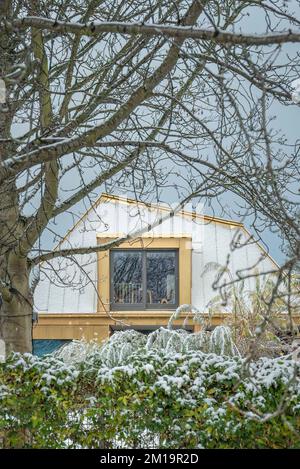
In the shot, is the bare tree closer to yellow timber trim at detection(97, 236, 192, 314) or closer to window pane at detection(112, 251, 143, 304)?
yellow timber trim at detection(97, 236, 192, 314)

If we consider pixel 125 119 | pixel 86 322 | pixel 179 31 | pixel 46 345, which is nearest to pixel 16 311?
pixel 125 119

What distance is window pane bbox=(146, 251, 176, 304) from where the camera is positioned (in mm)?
11406

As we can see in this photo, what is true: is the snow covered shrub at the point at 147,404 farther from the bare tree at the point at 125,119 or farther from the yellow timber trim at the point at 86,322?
the yellow timber trim at the point at 86,322

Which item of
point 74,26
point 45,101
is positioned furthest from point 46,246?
point 74,26

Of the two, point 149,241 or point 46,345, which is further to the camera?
point 149,241

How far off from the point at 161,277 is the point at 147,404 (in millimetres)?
7497

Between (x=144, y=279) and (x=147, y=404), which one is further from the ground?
(x=144, y=279)

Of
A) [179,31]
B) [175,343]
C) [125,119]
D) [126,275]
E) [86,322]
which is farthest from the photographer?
[126,275]

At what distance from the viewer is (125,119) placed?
19.9ft

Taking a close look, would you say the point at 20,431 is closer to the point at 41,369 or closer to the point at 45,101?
the point at 41,369

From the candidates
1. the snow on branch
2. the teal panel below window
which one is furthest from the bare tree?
the teal panel below window

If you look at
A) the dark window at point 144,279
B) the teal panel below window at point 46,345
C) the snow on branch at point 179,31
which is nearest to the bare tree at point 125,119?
the snow on branch at point 179,31

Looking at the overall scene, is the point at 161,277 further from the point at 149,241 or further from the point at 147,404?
the point at 147,404
